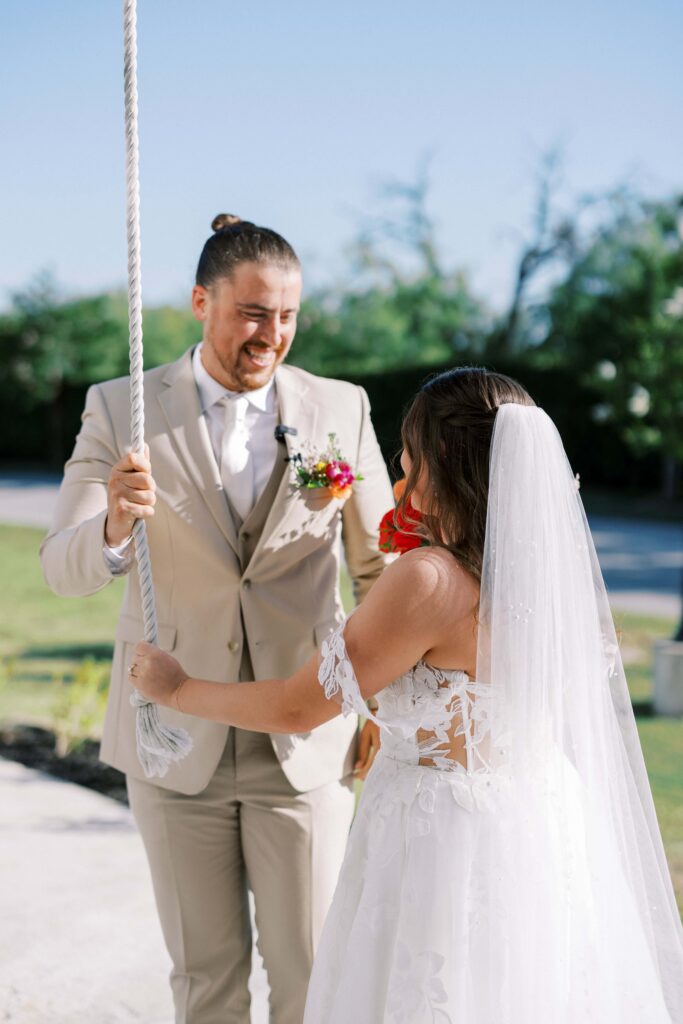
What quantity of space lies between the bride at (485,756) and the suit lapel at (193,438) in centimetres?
55

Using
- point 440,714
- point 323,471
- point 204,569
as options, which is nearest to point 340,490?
point 323,471

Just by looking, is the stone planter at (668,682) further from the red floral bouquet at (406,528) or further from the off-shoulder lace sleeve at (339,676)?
the off-shoulder lace sleeve at (339,676)

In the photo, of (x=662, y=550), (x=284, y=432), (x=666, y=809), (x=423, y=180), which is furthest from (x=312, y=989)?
(x=423, y=180)

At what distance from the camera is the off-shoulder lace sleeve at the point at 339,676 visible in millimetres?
2000

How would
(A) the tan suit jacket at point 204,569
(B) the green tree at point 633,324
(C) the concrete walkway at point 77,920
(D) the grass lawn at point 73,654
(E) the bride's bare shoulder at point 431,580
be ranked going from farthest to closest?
(B) the green tree at point 633,324, (D) the grass lawn at point 73,654, (C) the concrete walkway at point 77,920, (A) the tan suit jacket at point 204,569, (E) the bride's bare shoulder at point 431,580

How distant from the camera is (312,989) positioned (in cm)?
223

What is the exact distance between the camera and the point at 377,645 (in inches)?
78.8

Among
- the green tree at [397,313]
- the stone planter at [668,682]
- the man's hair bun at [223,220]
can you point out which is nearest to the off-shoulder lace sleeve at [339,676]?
the man's hair bun at [223,220]

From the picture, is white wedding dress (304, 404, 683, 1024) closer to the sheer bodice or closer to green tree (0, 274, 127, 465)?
the sheer bodice

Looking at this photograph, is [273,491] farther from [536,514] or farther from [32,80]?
[32,80]

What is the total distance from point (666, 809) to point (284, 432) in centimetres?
361

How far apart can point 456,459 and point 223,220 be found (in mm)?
1183

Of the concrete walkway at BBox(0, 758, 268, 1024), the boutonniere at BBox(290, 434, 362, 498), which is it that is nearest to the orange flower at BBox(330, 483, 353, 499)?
the boutonniere at BBox(290, 434, 362, 498)

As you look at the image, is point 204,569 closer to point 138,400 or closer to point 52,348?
point 138,400
